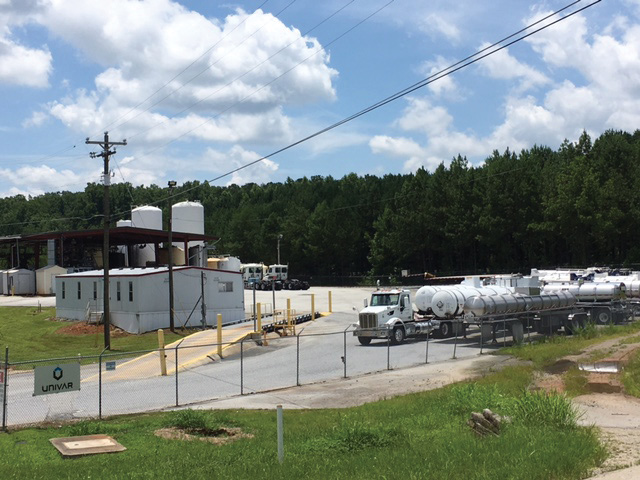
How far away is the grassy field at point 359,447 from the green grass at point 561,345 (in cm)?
1126

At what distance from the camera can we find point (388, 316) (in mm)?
35969

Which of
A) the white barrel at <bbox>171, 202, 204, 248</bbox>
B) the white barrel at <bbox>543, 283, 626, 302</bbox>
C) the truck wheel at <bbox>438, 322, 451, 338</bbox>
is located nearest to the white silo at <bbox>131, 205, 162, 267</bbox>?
the white barrel at <bbox>171, 202, 204, 248</bbox>

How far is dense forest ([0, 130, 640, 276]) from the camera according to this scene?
84.0m

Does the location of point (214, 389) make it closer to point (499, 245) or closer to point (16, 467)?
point (16, 467)

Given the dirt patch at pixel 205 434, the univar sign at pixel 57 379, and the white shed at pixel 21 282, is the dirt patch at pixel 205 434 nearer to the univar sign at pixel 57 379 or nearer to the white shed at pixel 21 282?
the univar sign at pixel 57 379

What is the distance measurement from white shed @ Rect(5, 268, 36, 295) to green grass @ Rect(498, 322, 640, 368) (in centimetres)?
6426

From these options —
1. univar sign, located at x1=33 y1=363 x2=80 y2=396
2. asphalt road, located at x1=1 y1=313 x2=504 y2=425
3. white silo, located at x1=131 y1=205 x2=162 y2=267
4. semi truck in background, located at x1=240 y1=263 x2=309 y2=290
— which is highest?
white silo, located at x1=131 y1=205 x2=162 y2=267

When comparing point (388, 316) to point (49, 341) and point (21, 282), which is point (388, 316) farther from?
point (21, 282)

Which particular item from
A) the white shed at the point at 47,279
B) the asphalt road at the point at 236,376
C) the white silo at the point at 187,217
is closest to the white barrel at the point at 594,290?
the asphalt road at the point at 236,376

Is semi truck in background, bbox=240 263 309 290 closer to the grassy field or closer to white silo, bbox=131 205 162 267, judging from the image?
white silo, bbox=131 205 162 267

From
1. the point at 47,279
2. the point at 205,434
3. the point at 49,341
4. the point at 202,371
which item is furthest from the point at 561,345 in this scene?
the point at 47,279

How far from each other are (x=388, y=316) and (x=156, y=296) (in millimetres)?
18360

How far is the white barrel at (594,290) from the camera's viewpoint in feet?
143

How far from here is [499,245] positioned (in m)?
98.8
